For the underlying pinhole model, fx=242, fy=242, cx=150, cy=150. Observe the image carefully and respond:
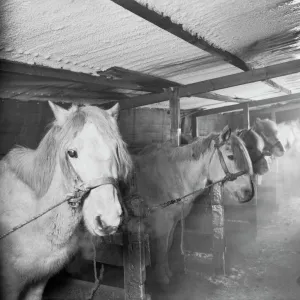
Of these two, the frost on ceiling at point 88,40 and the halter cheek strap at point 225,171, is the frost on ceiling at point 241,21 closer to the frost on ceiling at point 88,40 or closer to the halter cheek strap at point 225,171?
the frost on ceiling at point 88,40

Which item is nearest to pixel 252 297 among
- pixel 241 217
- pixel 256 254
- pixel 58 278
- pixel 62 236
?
pixel 256 254

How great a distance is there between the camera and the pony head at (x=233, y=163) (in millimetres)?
4039

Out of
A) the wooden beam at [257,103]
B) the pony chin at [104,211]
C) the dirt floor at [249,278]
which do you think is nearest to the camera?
the pony chin at [104,211]

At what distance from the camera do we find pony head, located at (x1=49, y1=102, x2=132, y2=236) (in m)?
1.91

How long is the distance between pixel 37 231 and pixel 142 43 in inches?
97.9

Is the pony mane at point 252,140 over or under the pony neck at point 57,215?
over

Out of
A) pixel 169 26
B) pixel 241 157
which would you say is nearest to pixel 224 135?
pixel 241 157

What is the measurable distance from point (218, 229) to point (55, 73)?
390 centimetres

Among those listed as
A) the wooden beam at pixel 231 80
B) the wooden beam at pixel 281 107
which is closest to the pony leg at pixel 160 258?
the wooden beam at pixel 231 80

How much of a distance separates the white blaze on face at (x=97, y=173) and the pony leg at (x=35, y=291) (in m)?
1.18

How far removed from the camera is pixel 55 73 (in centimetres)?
371

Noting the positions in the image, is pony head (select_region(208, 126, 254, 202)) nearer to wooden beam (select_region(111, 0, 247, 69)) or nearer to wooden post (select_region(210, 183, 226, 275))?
wooden post (select_region(210, 183, 226, 275))

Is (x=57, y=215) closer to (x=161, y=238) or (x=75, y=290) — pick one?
(x=75, y=290)

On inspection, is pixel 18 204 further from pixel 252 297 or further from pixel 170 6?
pixel 252 297
